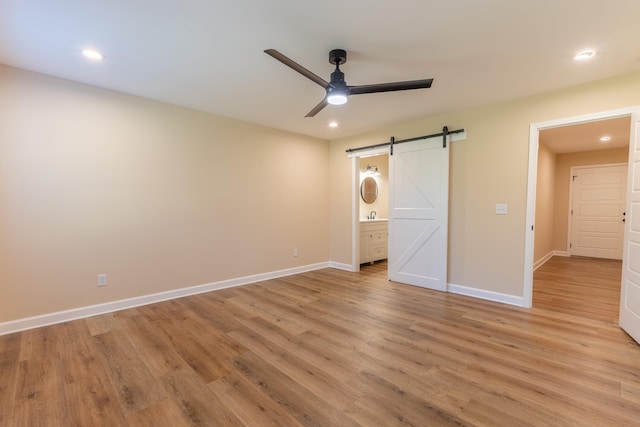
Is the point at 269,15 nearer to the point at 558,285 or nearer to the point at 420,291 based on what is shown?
the point at 420,291

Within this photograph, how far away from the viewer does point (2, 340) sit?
260 centimetres

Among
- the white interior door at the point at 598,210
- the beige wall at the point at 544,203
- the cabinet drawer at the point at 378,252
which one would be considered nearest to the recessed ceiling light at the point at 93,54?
the cabinet drawer at the point at 378,252

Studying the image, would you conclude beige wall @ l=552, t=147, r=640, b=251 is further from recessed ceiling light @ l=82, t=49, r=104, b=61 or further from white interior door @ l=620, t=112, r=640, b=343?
recessed ceiling light @ l=82, t=49, r=104, b=61

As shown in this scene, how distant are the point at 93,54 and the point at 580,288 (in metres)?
6.67

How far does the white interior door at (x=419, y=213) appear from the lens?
13.4ft

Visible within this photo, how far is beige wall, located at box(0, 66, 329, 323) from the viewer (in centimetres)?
281

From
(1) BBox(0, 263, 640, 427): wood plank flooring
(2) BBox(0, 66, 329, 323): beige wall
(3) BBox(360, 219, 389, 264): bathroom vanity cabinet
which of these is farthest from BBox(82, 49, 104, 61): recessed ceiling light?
(3) BBox(360, 219, 389, 264): bathroom vanity cabinet

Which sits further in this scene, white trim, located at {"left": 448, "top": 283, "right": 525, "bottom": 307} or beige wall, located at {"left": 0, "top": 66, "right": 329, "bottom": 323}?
white trim, located at {"left": 448, "top": 283, "right": 525, "bottom": 307}

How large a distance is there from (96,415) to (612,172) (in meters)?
9.48

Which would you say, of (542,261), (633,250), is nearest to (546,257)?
(542,261)

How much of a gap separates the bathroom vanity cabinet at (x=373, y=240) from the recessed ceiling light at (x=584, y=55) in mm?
3706

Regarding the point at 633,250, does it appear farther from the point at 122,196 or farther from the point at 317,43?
the point at 122,196

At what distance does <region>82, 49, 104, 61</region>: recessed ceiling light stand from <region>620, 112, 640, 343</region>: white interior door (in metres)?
5.02

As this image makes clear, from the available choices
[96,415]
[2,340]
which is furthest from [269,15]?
[2,340]
